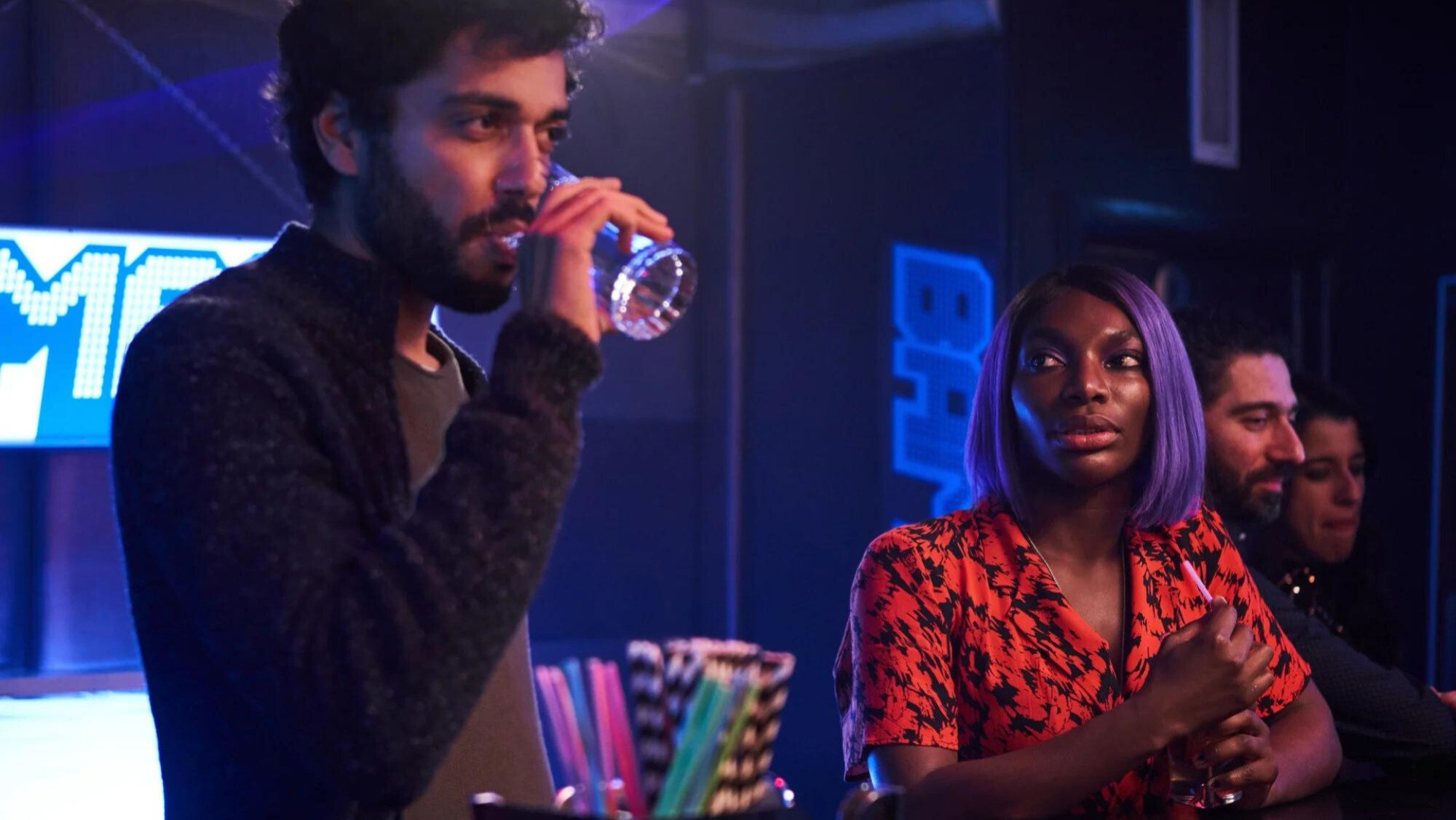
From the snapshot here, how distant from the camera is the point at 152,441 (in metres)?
0.86

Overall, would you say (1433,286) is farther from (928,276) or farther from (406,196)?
(406,196)

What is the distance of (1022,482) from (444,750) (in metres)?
1.07

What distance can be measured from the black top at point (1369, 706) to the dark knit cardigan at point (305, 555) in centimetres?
146

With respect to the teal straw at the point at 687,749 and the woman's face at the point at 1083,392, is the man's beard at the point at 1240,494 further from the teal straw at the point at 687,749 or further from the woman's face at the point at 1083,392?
the teal straw at the point at 687,749

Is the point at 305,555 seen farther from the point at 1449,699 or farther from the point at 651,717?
the point at 1449,699

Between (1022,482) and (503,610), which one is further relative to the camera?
(1022,482)

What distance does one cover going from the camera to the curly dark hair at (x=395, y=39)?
3.32ft

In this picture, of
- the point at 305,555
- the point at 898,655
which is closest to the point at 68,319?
the point at 898,655

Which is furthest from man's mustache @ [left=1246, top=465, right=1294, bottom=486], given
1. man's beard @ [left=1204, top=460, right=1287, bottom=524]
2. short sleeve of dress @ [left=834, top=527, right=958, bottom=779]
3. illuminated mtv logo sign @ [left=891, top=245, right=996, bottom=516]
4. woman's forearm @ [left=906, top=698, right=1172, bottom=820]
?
illuminated mtv logo sign @ [left=891, top=245, right=996, bottom=516]

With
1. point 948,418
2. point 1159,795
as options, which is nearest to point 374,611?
point 1159,795

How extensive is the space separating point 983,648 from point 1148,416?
363 mm

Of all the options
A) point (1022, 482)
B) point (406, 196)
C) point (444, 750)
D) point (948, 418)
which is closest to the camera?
point (444, 750)

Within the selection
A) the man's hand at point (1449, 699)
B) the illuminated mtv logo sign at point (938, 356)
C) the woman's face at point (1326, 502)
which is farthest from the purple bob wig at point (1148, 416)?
the illuminated mtv logo sign at point (938, 356)

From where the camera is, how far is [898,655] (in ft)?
5.17
